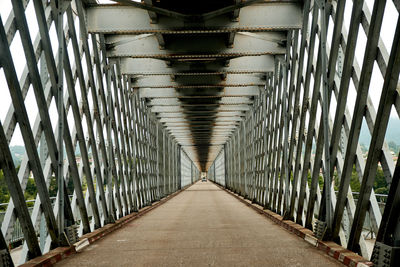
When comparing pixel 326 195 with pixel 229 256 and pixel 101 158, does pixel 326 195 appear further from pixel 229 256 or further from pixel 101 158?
pixel 101 158

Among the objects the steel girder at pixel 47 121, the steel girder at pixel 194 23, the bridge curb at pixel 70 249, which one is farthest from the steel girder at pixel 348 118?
the steel girder at pixel 47 121

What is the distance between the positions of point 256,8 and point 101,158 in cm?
531

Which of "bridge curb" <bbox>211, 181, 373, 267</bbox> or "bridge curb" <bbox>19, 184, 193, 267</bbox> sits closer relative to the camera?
"bridge curb" <bbox>211, 181, 373, 267</bbox>

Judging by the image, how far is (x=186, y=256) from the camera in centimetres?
679

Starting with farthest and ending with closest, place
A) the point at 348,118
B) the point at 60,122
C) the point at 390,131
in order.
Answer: the point at 390,131 → the point at 60,122 → the point at 348,118

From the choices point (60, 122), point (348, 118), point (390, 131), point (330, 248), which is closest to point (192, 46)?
point (60, 122)

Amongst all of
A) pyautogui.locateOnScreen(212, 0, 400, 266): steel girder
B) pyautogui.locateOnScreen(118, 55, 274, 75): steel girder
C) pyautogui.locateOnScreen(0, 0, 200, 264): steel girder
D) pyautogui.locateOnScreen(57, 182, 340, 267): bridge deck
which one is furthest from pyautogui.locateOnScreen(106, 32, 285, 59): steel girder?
pyautogui.locateOnScreen(57, 182, 340, 267): bridge deck

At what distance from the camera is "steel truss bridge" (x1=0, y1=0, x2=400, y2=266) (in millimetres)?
5586

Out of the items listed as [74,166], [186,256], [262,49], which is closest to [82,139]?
[74,166]

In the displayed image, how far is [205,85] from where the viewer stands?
52.8ft

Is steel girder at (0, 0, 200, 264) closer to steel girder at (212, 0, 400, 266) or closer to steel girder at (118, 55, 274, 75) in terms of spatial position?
steel girder at (118, 55, 274, 75)

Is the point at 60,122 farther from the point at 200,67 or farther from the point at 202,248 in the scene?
the point at 200,67

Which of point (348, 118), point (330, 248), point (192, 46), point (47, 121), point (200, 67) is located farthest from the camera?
point (200, 67)

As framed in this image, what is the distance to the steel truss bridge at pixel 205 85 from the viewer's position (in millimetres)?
5586
